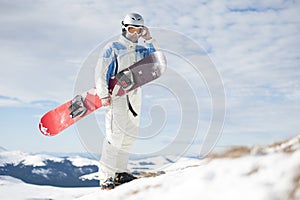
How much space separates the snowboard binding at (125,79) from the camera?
8.32 metres

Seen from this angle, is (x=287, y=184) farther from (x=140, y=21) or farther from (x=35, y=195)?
(x=35, y=195)

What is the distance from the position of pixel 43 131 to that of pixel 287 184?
325 inches

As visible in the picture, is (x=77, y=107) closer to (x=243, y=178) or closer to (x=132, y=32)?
(x=132, y=32)

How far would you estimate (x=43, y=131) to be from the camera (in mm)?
10641

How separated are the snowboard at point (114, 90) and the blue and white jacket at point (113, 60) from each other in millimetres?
131

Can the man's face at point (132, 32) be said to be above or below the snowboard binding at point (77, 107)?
above

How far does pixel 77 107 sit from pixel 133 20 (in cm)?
261

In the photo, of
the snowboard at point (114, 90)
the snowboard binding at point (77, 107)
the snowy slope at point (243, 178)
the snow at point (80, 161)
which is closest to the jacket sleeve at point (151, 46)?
the snowboard at point (114, 90)

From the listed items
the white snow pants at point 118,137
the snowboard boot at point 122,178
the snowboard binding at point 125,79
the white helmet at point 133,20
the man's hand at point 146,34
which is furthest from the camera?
the man's hand at point 146,34

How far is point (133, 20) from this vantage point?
8.46 metres

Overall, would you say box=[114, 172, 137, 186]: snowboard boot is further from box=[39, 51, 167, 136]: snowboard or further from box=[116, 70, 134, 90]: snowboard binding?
box=[116, 70, 134, 90]: snowboard binding

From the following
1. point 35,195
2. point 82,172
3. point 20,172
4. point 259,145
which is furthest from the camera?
point 20,172

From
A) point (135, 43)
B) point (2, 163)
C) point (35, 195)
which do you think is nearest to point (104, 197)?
point (135, 43)

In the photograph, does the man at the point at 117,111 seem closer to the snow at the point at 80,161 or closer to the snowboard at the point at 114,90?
the snowboard at the point at 114,90
